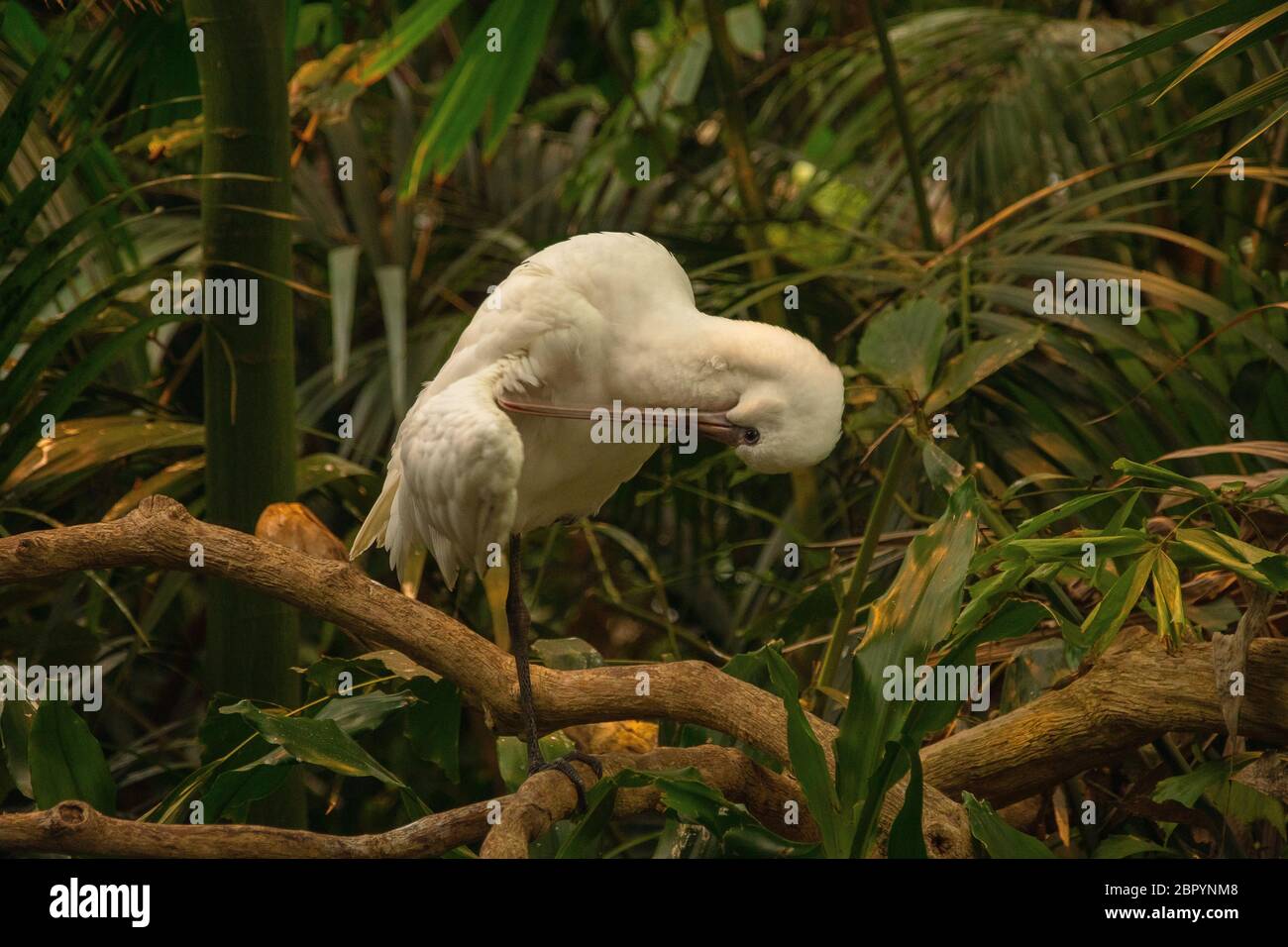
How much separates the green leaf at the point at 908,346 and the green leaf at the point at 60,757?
1171mm

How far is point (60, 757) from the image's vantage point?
1.63 metres

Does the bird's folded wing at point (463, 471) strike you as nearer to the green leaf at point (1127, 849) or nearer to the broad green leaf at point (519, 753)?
the broad green leaf at point (519, 753)

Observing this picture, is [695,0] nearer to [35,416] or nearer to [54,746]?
[35,416]

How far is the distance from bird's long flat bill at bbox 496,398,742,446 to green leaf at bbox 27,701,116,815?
710 millimetres

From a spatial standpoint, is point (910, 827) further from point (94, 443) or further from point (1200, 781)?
point (94, 443)

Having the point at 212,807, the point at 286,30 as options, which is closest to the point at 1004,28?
the point at 286,30

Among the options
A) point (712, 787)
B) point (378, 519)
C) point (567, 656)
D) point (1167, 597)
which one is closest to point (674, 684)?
point (712, 787)

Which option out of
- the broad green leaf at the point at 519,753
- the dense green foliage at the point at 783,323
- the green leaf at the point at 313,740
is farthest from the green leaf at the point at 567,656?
the green leaf at the point at 313,740

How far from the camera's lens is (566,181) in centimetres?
339

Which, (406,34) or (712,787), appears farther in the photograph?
(406,34)

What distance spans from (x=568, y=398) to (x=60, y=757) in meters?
0.89

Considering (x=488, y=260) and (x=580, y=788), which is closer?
(x=580, y=788)

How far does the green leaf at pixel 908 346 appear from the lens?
1.81m
